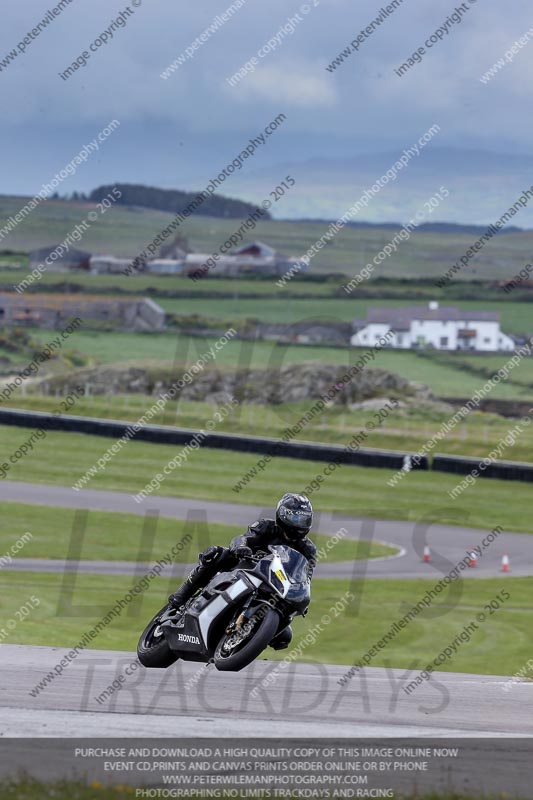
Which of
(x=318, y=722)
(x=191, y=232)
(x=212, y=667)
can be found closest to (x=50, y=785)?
(x=318, y=722)

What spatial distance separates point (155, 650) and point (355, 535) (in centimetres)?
2070

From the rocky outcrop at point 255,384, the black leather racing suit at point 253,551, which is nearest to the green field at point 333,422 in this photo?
the rocky outcrop at point 255,384

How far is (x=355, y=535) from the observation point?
32.5m

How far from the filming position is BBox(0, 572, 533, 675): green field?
59.9 ft

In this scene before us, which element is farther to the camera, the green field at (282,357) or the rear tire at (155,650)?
the green field at (282,357)

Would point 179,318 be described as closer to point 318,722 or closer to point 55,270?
point 55,270

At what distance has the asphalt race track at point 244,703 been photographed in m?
10.2

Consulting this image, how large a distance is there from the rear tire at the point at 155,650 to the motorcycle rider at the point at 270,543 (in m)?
0.35

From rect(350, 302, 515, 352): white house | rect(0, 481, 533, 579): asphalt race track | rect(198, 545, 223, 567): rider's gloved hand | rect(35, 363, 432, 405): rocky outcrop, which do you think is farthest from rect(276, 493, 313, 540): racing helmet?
rect(350, 302, 515, 352): white house

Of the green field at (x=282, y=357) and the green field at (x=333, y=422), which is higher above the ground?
the green field at (x=282, y=357)

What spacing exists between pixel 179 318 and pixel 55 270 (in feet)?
125

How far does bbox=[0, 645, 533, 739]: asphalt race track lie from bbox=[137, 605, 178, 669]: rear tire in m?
0.14

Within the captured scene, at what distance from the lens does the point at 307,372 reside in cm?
6781

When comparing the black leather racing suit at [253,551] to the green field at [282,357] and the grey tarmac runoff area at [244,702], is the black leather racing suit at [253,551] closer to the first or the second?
the grey tarmac runoff area at [244,702]
